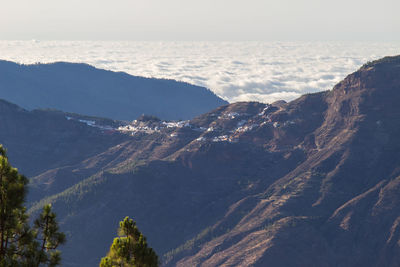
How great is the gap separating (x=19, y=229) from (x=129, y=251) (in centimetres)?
1359

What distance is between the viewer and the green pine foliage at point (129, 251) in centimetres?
7356

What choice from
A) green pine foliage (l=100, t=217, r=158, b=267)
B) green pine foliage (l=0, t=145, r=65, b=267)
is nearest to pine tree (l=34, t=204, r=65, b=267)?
green pine foliage (l=0, t=145, r=65, b=267)

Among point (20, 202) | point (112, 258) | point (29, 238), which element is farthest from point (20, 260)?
point (112, 258)

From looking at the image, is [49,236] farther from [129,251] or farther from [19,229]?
[129,251]

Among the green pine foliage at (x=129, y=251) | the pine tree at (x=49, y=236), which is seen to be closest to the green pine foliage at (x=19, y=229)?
the pine tree at (x=49, y=236)

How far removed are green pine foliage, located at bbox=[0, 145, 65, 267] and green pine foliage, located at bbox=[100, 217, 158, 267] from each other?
22.5ft

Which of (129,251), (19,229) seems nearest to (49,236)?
(19,229)

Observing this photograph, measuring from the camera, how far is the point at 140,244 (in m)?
74.4

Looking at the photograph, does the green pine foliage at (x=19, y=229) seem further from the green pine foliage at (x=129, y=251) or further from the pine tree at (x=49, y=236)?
the green pine foliage at (x=129, y=251)

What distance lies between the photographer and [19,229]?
2589 inches

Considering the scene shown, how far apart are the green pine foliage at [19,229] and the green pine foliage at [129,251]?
6846mm

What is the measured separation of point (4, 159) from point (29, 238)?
9.42 meters

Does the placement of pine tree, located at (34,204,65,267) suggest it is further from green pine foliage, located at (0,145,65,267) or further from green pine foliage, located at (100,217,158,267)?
green pine foliage, located at (100,217,158,267)

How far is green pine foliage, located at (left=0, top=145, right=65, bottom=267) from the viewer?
63219mm
